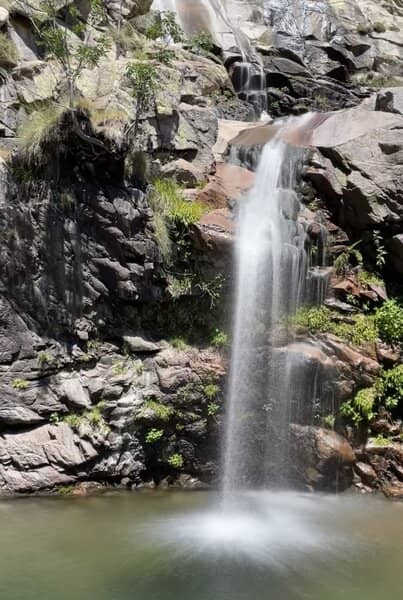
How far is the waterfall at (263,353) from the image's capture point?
9375 millimetres

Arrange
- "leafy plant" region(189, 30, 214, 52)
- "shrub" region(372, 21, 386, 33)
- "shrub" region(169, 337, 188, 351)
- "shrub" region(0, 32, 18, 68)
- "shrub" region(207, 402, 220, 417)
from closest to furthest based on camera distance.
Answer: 1. "shrub" region(207, 402, 220, 417)
2. "shrub" region(169, 337, 188, 351)
3. "shrub" region(0, 32, 18, 68)
4. "leafy plant" region(189, 30, 214, 52)
5. "shrub" region(372, 21, 386, 33)

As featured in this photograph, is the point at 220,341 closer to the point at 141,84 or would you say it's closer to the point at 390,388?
the point at 390,388

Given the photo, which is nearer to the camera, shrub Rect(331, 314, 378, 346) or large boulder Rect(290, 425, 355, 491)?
large boulder Rect(290, 425, 355, 491)

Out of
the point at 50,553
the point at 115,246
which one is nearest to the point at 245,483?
the point at 50,553

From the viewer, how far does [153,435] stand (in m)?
9.20

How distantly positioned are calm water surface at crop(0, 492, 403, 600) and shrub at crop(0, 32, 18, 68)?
1043 cm

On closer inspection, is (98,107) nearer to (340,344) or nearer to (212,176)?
(212,176)

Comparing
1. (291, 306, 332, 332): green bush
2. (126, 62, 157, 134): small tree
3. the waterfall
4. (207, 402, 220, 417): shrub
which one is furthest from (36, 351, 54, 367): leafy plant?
(126, 62, 157, 134): small tree

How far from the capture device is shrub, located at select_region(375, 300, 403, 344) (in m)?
9.75

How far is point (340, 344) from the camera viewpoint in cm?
962

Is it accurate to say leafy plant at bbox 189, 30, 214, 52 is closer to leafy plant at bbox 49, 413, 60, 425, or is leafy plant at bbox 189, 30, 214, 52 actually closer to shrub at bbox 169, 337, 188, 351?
shrub at bbox 169, 337, 188, 351

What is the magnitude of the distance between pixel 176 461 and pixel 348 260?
5.23m

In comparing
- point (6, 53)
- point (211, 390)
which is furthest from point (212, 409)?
point (6, 53)

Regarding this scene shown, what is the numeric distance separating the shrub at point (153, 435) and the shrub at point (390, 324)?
14.9 ft
